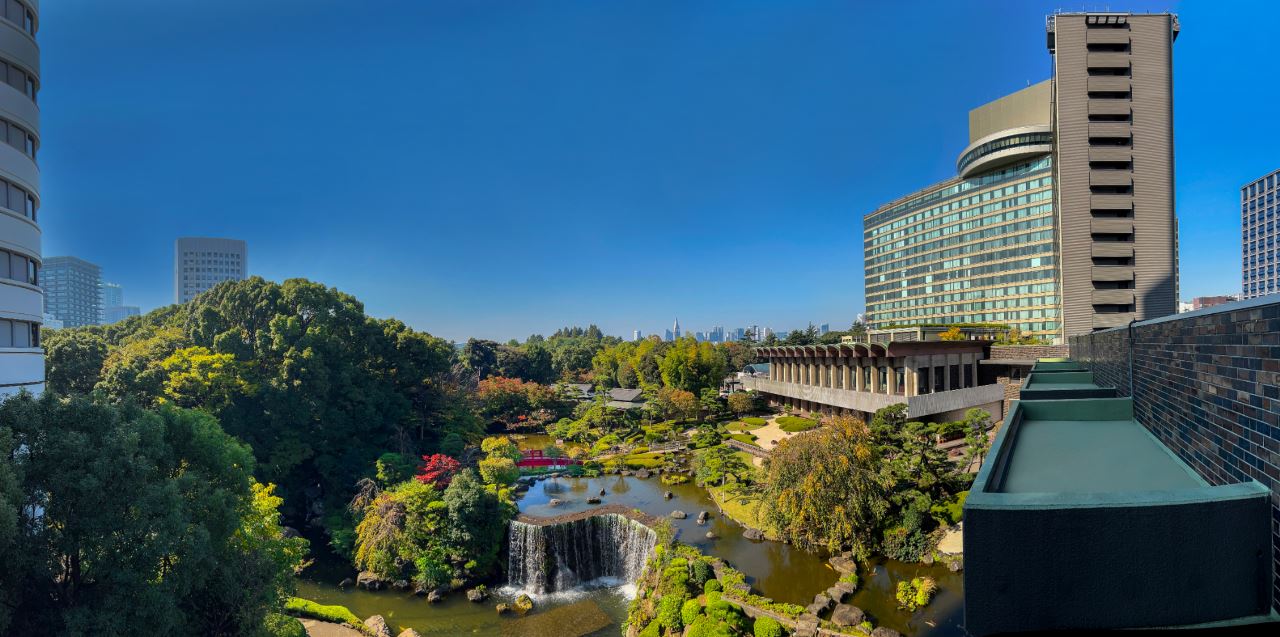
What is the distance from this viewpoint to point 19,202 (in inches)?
539

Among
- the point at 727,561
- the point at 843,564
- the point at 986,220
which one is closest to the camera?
the point at 843,564

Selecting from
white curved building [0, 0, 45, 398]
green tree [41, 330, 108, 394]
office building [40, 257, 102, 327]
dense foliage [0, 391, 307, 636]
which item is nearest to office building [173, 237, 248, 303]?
office building [40, 257, 102, 327]

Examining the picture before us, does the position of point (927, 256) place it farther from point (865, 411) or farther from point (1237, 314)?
point (1237, 314)

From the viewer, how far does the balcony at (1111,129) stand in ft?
115

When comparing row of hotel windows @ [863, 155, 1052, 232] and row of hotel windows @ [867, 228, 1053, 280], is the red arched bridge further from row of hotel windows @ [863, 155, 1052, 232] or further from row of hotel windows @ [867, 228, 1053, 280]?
row of hotel windows @ [863, 155, 1052, 232]

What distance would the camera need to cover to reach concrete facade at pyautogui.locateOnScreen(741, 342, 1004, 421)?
27.2 m

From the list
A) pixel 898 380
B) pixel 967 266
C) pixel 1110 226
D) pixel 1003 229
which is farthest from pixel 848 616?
pixel 967 266

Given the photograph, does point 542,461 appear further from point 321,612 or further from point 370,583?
point 321,612

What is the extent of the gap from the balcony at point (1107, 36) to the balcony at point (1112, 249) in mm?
13401

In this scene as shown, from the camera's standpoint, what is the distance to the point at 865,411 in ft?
95.2

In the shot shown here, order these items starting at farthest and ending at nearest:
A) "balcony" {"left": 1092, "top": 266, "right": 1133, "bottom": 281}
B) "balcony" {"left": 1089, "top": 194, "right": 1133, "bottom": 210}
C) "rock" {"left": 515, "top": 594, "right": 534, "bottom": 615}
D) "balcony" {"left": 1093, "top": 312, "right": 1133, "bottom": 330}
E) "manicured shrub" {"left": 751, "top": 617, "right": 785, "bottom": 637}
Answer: "balcony" {"left": 1093, "top": 312, "right": 1133, "bottom": 330} < "balcony" {"left": 1092, "top": 266, "right": 1133, "bottom": 281} < "balcony" {"left": 1089, "top": 194, "right": 1133, "bottom": 210} < "rock" {"left": 515, "top": 594, "right": 534, "bottom": 615} < "manicured shrub" {"left": 751, "top": 617, "right": 785, "bottom": 637}

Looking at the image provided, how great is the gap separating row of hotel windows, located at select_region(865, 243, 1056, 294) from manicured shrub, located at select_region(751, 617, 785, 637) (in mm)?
46294

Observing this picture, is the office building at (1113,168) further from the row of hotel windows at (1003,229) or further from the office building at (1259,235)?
the office building at (1259,235)

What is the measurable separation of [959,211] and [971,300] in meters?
8.93
